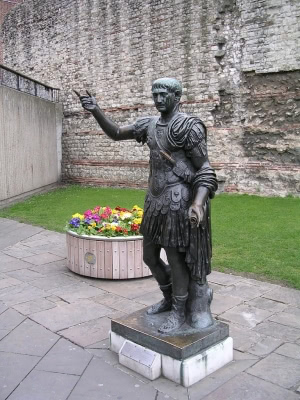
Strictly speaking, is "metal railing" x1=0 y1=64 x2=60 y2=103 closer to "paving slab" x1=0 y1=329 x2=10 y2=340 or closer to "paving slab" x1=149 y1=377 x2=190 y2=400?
"paving slab" x1=0 y1=329 x2=10 y2=340

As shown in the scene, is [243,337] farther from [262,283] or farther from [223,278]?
[223,278]

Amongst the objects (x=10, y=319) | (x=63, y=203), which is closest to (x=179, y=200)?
(x=10, y=319)

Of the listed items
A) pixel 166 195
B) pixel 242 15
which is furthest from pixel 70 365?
pixel 242 15

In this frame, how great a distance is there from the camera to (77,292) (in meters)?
5.34

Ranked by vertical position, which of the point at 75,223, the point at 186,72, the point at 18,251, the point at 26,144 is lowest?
the point at 18,251

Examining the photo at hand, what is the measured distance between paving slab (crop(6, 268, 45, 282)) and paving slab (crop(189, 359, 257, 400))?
10.9ft

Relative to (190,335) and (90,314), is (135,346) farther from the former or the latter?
(90,314)

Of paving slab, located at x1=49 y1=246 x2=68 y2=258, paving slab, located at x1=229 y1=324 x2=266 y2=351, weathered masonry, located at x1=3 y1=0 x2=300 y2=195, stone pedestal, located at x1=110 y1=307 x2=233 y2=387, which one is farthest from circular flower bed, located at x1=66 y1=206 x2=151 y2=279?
weathered masonry, located at x1=3 y1=0 x2=300 y2=195

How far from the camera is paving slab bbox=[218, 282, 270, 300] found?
5.14 metres

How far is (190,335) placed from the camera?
3289 mm

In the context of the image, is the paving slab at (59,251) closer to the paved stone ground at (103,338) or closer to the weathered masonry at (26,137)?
the paved stone ground at (103,338)

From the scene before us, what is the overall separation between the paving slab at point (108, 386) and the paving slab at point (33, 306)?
1486mm

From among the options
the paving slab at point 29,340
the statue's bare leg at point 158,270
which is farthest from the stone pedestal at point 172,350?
the paving slab at point 29,340

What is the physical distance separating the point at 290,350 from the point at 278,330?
0.42 metres
